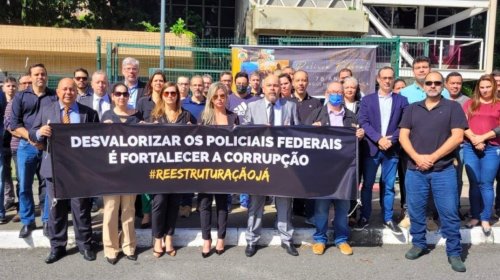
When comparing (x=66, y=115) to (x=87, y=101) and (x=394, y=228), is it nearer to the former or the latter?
(x=87, y=101)

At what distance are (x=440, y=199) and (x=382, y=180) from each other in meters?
0.84

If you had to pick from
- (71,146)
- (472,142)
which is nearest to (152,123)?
Result: (71,146)

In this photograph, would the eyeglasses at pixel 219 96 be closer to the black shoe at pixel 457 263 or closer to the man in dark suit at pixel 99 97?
the man in dark suit at pixel 99 97

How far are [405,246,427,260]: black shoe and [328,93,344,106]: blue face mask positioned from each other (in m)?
1.73

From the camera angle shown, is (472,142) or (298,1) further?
(298,1)

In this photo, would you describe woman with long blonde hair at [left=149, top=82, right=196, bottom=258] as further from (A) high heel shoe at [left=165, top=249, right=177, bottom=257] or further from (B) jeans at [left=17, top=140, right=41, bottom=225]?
(B) jeans at [left=17, top=140, right=41, bottom=225]

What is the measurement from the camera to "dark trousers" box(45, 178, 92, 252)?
5004mm

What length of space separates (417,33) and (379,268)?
1650cm

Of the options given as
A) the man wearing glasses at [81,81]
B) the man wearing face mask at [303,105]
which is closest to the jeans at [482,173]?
the man wearing face mask at [303,105]

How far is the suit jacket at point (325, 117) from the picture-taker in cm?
537

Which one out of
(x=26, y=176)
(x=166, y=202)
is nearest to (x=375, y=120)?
(x=166, y=202)

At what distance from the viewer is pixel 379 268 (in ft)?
16.1

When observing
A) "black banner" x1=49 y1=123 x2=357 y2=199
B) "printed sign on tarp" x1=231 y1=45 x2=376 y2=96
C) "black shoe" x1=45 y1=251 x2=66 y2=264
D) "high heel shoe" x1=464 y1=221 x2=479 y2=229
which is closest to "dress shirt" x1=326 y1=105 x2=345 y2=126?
"black banner" x1=49 y1=123 x2=357 y2=199

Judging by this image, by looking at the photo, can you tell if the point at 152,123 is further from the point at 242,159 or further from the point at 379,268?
the point at 379,268
